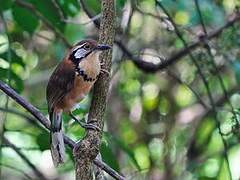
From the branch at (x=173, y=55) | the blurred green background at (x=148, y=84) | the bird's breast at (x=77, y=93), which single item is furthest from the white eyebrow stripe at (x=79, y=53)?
the branch at (x=173, y=55)

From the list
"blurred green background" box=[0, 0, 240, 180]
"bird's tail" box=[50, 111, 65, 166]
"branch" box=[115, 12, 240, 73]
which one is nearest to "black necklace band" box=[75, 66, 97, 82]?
"bird's tail" box=[50, 111, 65, 166]

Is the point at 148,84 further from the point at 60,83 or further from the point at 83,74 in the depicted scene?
the point at 83,74

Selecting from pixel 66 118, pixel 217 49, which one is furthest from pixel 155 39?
pixel 66 118

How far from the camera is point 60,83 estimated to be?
2.88 meters

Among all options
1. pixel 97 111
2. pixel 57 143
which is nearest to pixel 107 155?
pixel 57 143

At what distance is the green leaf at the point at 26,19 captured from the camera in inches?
147

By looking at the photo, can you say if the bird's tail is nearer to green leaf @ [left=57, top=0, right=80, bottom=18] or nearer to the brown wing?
the brown wing

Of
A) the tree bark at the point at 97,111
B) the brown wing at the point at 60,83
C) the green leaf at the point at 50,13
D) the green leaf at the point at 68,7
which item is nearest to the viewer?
the tree bark at the point at 97,111

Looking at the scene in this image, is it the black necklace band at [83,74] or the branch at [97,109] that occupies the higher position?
the black necklace band at [83,74]

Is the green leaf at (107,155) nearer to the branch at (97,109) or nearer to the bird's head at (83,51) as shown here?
the bird's head at (83,51)

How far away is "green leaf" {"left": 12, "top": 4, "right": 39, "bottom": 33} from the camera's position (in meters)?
3.73

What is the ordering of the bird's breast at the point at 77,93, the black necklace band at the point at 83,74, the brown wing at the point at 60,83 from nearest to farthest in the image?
the black necklace band at the point at 83,74 < the bird's breast at the point at 77,93 < the brown wing at the point at 60,83

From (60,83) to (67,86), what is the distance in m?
0.03

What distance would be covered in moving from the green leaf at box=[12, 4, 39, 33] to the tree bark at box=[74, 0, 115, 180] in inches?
51.1
